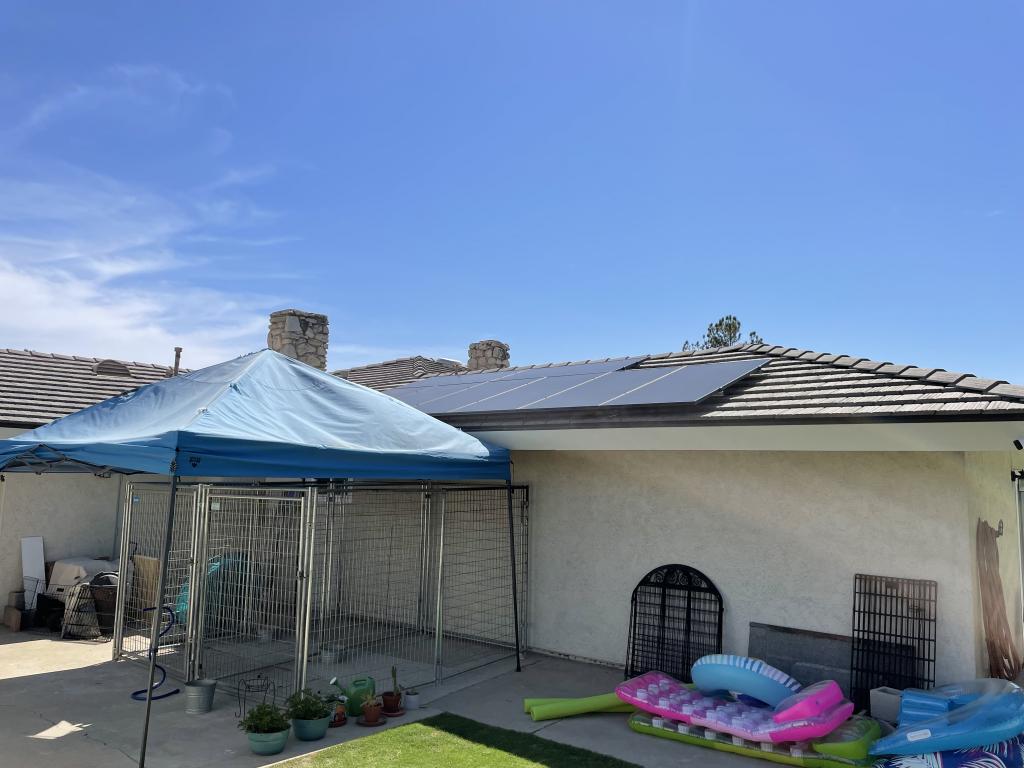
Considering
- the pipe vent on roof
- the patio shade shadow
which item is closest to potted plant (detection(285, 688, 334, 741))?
the patio shade shadow

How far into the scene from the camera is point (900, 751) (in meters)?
4.78

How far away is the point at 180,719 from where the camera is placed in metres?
→ 6.00

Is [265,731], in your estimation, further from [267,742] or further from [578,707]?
[578,707]

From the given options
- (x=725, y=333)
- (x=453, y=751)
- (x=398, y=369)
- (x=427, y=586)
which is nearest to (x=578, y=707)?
(x=453, y=751)

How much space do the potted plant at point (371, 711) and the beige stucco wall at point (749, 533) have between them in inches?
118

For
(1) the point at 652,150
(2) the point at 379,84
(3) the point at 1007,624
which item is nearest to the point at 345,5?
(2) the point at 379,84

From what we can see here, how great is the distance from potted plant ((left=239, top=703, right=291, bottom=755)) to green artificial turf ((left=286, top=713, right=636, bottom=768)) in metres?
0.25

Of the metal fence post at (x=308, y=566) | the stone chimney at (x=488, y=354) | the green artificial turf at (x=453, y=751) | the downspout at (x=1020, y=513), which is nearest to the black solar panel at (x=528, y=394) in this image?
the metal fence post at (x=308, y=566)

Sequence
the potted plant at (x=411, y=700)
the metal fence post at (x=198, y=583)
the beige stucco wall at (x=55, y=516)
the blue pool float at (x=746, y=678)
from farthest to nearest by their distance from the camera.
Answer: the beige stucco wall at (x=55, y=516), the metal fence post at (x=198, y=583), the potted plant at (x=411, y=700), the blue pool float at (x=746, y=678)

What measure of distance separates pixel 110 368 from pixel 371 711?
1184 centimetres

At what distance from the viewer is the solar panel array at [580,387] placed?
698 centimetres

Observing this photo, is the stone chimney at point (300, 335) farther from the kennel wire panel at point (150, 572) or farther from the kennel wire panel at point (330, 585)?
the kennel wire panel at point (330, 585)

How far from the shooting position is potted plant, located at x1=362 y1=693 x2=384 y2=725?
5.91m

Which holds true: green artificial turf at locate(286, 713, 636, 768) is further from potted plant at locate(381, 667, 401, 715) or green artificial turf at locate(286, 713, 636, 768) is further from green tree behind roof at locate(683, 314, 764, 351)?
green tree behind roof at locate(683, 314, 764, 351)
